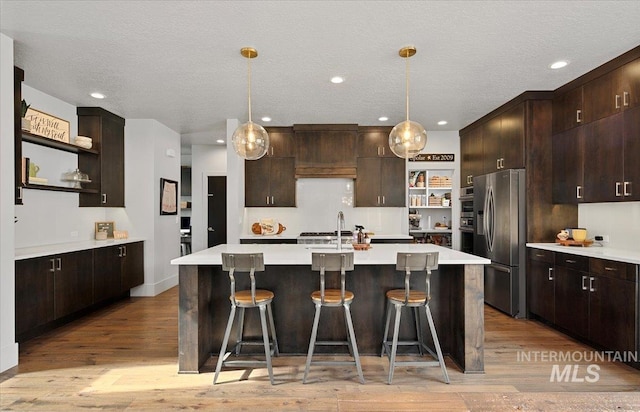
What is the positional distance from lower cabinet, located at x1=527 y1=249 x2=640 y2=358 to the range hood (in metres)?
2.98

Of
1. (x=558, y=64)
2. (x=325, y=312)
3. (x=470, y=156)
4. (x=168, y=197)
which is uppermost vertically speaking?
(x=558, y=64)

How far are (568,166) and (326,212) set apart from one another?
355 cm

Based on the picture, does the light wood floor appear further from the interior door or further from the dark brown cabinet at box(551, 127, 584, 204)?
the interior door

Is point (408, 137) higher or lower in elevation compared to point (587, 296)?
higher

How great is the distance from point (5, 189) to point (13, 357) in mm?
1397

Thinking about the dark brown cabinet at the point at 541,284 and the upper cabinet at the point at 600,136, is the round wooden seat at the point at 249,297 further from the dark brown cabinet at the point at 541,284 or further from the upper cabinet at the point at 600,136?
the upper cabinet at the point at 600,136

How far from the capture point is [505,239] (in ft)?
14.5

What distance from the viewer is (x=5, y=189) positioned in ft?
9.55

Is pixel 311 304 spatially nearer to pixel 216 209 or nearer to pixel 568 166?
pixel 568 166

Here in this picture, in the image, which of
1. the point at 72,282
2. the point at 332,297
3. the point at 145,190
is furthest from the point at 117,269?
the point at 332,297

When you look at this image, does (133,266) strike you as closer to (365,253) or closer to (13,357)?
(13,357)

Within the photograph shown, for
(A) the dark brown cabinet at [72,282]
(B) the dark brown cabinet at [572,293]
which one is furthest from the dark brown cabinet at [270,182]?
(B) the dark brown cabinet at [572,293]

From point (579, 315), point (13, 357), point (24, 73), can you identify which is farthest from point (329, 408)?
point (24, 73)

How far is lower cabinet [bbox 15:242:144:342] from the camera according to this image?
10.9 ft
